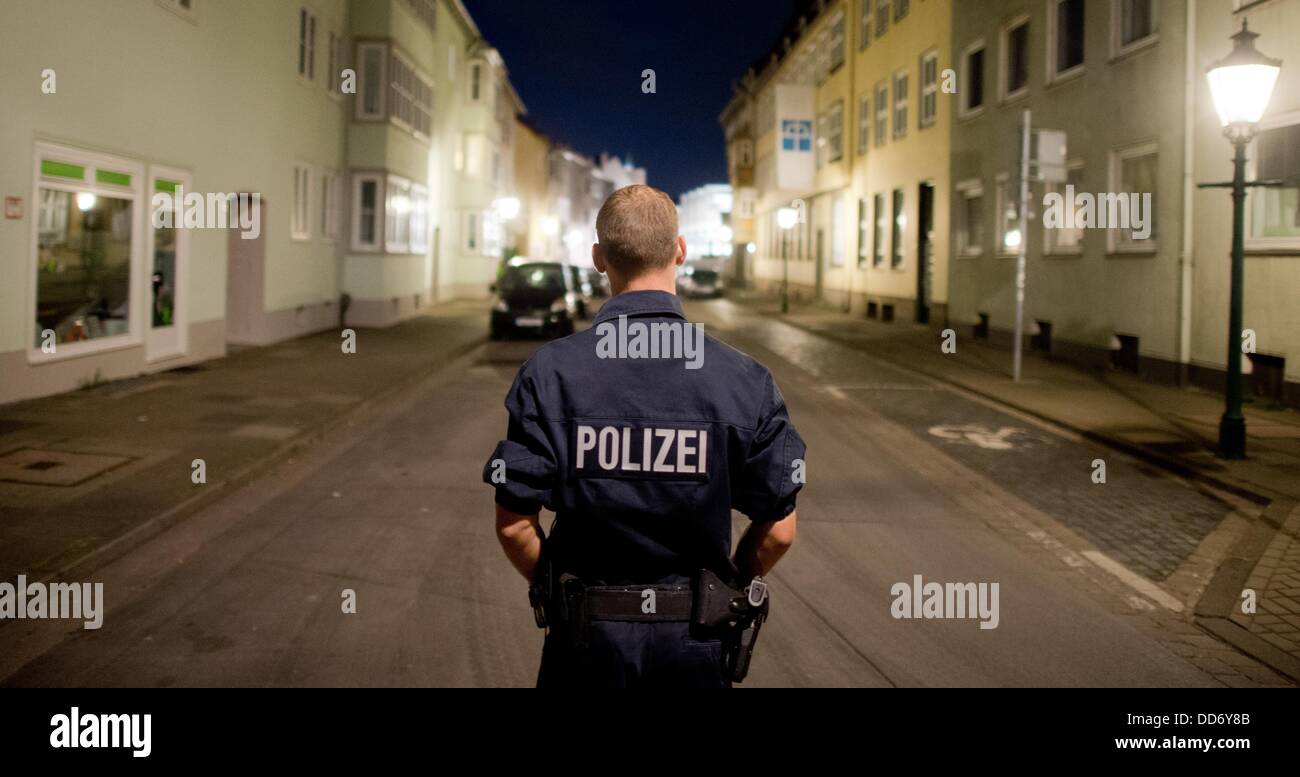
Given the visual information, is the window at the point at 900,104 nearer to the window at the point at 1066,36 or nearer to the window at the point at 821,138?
the window at the point at 821,138

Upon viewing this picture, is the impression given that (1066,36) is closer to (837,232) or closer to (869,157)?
(869,157)

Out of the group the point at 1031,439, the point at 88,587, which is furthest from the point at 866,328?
the point at 88,587

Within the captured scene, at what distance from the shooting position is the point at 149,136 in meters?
15.9

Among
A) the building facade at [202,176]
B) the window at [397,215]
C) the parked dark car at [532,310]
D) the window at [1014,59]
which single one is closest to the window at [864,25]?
the window at [1014,59]

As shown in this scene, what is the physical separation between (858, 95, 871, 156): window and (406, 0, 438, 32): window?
14215mm

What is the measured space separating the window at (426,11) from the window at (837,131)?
14.5 metres

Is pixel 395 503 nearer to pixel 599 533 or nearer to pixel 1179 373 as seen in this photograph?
pixel 599 533

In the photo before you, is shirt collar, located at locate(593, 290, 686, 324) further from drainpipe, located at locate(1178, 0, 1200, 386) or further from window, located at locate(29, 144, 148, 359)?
drainpipe, located at locate(1178, 0, 1200, 386)

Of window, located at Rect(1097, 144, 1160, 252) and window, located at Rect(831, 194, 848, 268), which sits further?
window, located at Rect(831, 194, 848, 268)

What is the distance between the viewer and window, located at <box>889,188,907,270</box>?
32.2 meters

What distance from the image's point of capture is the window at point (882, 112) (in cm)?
3378

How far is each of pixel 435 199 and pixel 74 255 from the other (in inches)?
952

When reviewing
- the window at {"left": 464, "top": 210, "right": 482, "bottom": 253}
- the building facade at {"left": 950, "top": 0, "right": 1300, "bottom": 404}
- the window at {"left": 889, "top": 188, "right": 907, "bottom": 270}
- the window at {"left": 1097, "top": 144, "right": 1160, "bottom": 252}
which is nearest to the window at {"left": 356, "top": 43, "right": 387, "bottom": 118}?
the building facade at {"left": 950, "top": 0, "right": 1300, "bottom": 404}

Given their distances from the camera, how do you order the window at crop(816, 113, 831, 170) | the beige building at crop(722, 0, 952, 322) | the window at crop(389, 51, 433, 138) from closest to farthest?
the window at crop(389, 51, 433, 138), the beige building at crop(722, 0, 952, 322), the window at crop(816, 113, 831, 170)
